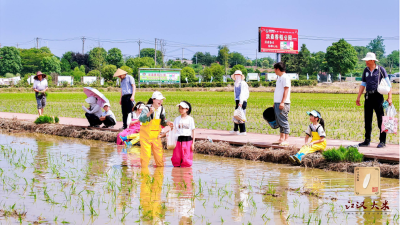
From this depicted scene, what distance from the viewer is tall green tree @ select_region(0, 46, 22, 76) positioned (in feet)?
344

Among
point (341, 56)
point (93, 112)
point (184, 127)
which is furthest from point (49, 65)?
point (184, 127)

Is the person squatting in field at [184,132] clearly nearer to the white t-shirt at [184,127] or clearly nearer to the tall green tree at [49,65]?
the white t-shirt at [184,127]

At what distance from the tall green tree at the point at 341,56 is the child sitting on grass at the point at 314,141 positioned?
7200cm

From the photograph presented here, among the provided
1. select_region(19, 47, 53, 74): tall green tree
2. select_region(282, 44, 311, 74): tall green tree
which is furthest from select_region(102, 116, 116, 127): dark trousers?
select_region(19, 47, 53, 74): tall green tree

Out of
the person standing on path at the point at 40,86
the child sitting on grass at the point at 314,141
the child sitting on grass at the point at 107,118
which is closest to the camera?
the child sitting on grass at the point at 314,141

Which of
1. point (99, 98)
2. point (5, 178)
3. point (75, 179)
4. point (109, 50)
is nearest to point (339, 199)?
point (75, 179)

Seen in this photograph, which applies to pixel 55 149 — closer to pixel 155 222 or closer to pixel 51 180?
pixel 51 180

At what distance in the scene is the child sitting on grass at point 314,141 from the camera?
8.14 m

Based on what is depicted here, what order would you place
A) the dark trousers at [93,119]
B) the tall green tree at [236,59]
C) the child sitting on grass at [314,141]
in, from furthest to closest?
1. the tall green tree at [236,59]
2. the dark trousers at [93,119]
3. the child sitting on grass at [314,141]

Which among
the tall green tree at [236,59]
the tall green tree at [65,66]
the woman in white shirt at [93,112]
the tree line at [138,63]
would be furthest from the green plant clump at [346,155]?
the tall green tree at [236,59]

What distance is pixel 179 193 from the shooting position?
6293 millimetres

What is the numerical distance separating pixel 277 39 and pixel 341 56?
89.1ft

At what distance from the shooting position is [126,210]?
548 cm

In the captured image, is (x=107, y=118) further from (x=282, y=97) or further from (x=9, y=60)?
(x=9, y=60)
